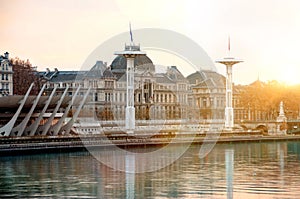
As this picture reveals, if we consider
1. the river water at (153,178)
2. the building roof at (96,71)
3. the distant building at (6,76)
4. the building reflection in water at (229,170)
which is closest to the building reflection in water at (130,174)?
the river water at (153,178)

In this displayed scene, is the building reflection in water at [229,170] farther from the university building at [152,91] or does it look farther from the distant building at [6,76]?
the university building at [152,91]

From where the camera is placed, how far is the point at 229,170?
4800cm

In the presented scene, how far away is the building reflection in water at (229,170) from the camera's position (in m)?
37.3

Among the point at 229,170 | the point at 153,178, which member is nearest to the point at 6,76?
the point at 229,170

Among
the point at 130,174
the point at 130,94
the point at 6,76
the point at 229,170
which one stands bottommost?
the point at 130,174

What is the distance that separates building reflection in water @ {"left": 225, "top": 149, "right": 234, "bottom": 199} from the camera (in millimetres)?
37344

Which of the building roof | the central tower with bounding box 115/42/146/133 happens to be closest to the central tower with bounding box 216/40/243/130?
the central tower with bounding box 115/42/146/133

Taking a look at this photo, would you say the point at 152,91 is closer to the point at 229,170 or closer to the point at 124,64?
the point at 124,64

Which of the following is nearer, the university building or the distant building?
the distant building

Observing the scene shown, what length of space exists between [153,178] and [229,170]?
21.1ft

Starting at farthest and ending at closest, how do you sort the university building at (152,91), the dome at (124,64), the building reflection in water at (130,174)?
the dome at (124,64)
the university building at (152,91)
the building reflection in water at (130,174)

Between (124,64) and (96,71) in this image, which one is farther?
(124,64)

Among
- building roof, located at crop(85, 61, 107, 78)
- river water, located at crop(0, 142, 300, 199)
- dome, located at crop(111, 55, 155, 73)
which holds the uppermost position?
dome, located at crop(111, 55, 155, 73)

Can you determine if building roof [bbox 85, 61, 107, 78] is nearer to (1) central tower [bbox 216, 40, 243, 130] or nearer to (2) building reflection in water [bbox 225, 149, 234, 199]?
(1) central tower [bbox 216, 40, 243, 130]
